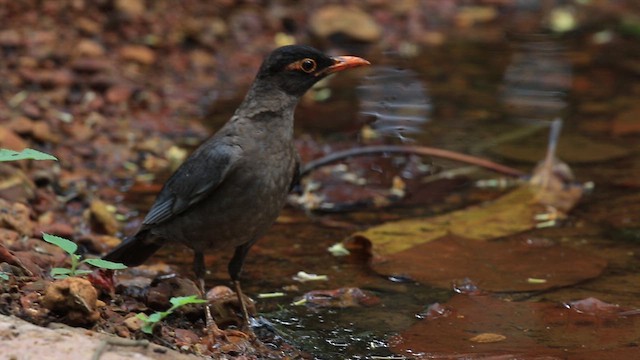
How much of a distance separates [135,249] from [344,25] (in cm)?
601

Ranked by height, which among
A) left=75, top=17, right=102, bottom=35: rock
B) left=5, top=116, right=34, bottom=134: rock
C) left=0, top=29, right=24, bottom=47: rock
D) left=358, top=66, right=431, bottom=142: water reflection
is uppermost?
left=75, top=17, right=102, bottom=35: rock

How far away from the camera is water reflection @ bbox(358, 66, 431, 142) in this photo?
Answer: 28.6 feet

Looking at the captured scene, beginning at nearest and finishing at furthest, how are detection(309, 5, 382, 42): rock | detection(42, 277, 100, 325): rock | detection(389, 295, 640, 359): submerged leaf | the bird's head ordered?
detection(42, 277, 100, 325): rock
detection(389, 295, 640, 359): submerged leaf
the bird's head
detection(309, 5, 382, 42): rock

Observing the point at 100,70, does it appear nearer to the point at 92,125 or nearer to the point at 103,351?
the point at 92,125

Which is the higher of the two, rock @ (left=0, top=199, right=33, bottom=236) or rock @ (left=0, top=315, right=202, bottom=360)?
rock @ (left=0, top=315, right=202, bottom=360)

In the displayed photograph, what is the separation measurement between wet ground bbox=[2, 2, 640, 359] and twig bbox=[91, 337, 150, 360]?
39 cm

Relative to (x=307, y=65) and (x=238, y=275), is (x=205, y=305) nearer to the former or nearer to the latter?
(x=238, y=275)

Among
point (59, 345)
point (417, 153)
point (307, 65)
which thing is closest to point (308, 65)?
point (307, 65)

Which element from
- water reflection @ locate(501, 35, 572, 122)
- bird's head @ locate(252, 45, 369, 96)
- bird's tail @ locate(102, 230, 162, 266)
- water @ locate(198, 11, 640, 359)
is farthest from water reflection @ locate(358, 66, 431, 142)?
bird's tail @ locate(102, 230, 162, 266)

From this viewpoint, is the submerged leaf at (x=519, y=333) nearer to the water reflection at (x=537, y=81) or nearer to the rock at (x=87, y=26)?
the water reflection at (x=537, y=81)

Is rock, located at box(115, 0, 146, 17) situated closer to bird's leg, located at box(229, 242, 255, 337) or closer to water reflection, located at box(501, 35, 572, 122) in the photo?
water reflection, located at box(501, 35, 572, 122)

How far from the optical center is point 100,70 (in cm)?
905

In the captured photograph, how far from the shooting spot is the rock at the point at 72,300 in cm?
413

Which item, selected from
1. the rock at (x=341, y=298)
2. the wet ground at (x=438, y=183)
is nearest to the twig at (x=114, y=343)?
the wet ground at (x=438, y=183)
